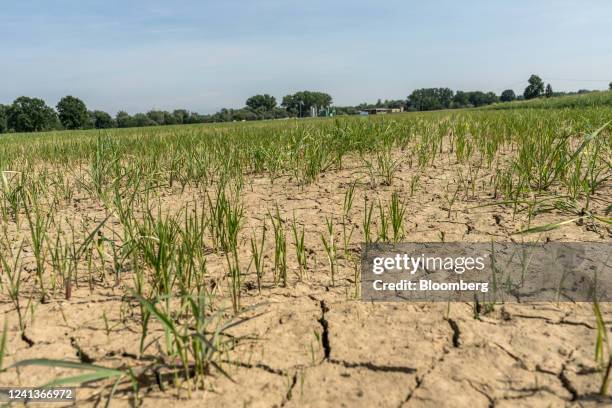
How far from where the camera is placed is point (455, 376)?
105 centimetres

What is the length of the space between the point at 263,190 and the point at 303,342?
187 centimetres

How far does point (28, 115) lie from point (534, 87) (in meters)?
71.4

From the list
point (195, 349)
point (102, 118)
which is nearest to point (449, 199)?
point (195, 349)

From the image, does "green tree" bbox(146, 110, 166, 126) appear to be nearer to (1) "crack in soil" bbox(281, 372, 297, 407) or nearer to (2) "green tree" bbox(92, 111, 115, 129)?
(2) "green tree" bbox(92, 111, 115, 129)

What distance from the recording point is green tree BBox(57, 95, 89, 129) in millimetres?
57219

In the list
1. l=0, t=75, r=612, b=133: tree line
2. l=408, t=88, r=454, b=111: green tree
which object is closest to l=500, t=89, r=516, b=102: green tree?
l=0, t=75, r=612, b=133: tree line

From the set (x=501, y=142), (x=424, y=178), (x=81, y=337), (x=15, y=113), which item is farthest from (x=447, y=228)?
(x=15, y=113)

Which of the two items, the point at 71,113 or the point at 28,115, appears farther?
the point at 71,113

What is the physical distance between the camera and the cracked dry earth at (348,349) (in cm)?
100

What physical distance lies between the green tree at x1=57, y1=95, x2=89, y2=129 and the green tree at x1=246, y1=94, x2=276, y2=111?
33885 millimetres

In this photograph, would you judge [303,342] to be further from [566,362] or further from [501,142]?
[501,142]

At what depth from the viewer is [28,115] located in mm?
52469

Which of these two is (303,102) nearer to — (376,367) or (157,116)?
(157,116)

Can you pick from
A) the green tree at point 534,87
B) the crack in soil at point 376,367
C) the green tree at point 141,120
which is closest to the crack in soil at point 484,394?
the crack in soil at point 376,367
